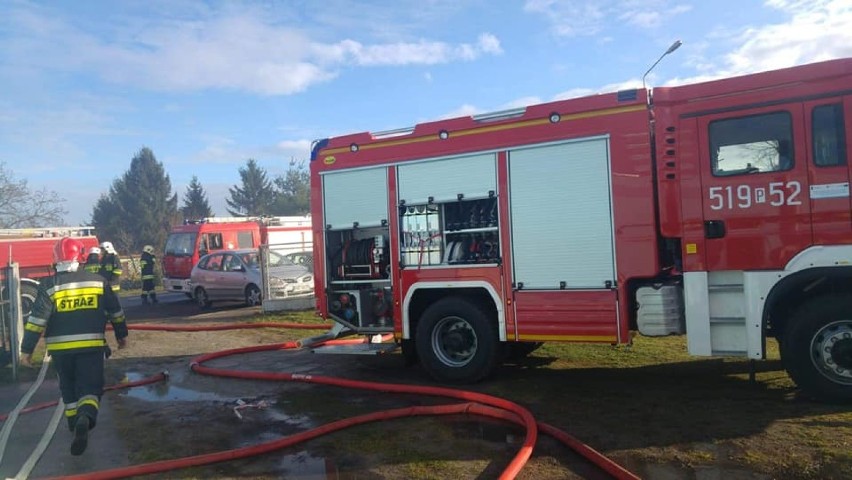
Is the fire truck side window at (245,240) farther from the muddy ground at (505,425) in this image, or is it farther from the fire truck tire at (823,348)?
the fire truck tire at (823,348)

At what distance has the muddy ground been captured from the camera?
4.64m

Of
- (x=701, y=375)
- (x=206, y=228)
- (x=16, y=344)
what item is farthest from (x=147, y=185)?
(x=701, y=375)

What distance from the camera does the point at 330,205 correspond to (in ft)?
26.9

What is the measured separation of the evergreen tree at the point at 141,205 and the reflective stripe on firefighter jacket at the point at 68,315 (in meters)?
66.5

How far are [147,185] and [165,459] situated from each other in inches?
3097

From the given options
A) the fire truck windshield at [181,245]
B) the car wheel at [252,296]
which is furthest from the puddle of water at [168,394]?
the fire truck windshield at [181,245]

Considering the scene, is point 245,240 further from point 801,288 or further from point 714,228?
point 801,288

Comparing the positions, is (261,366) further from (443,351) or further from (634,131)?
(634,131)

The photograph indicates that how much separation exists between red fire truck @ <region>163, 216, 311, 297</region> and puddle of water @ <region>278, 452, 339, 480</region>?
14.9m

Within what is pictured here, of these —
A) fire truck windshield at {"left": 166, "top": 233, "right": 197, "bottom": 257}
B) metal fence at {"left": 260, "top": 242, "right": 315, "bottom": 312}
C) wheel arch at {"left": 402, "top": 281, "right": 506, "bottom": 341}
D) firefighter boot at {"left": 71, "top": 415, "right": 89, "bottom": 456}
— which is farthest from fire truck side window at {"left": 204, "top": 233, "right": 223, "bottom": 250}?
firefighter boot at {"left": 71, "top": 415, "right": 89, "bottom": 456}

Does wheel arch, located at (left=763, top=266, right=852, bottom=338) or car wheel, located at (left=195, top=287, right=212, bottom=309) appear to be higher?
wheel arch, located at (left=763, top=266, right=852, bottom=338)

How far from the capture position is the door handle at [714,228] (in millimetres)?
5961

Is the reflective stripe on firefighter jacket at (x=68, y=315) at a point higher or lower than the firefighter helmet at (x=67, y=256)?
lower

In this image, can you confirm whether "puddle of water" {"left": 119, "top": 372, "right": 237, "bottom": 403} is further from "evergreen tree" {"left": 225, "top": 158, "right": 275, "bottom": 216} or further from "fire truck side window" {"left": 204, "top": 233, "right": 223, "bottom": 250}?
"evergreen tree" {"left": 225, "top": 158, "right": 275, "bottom": 216}
